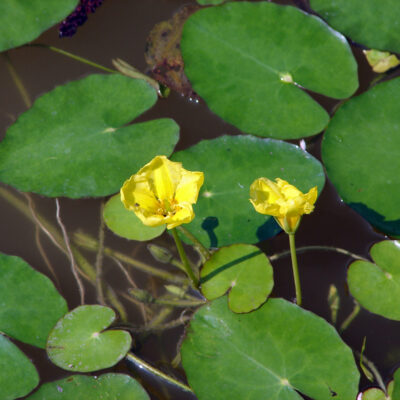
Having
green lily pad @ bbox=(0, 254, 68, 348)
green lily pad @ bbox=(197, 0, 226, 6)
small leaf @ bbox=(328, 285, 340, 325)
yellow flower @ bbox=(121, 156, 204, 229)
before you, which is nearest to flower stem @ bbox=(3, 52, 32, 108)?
green lily pad @ bbox=(0, 254, 68, 348)

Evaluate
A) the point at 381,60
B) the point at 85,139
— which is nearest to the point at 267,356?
the point at 85,139

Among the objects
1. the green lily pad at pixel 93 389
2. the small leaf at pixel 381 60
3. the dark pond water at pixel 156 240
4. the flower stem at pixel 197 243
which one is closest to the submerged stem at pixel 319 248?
the dark pond water at pixel 156 240

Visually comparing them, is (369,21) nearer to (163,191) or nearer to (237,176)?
(237,176)

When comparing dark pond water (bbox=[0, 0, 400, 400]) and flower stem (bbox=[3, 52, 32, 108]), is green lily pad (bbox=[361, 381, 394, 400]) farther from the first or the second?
flower stem (bbox=[3, 52, 32, 108])

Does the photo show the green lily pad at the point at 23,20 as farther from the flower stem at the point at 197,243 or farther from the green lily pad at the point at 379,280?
the green lily pad at the point at 379,280

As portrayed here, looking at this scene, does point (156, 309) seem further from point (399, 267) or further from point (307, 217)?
point (399, 267)
